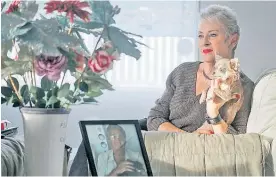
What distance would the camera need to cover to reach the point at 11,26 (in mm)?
1229

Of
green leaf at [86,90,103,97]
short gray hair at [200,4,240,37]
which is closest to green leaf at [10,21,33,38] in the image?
green leaf at [86,90,103,97]

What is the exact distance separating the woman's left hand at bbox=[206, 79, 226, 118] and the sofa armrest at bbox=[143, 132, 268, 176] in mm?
143

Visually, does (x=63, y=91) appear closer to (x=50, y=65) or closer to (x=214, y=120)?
(x=50, y=65)

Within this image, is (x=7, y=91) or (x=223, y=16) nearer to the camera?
(x=7, y=91)

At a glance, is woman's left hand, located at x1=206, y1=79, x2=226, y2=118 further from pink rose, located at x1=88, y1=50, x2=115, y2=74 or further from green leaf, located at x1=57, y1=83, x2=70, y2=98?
green leaf, located at x1=57, y1=83, x2=70, y2=98

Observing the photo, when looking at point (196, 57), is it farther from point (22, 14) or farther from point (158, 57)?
point (22, 14)

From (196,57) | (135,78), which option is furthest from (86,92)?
(196,57)

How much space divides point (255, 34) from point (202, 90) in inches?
12.9

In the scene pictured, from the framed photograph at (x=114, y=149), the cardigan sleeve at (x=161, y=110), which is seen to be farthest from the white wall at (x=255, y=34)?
the framed photograph at (x=114, y=149)

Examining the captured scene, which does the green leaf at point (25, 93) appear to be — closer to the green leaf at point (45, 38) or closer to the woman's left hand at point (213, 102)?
the green leaf at point (45, 38)

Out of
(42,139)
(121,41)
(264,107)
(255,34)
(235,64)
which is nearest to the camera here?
(42,139)

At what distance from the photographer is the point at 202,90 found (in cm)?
168

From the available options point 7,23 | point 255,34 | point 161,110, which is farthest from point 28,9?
point 255,34

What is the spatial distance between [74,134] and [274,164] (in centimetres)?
61
